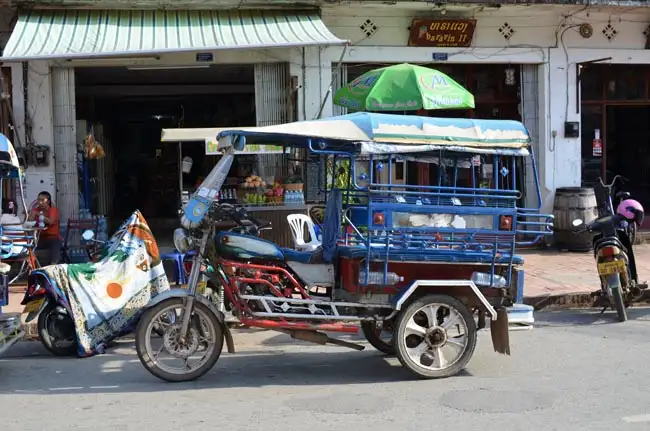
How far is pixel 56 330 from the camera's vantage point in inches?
268

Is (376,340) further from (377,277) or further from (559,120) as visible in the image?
(559,120)

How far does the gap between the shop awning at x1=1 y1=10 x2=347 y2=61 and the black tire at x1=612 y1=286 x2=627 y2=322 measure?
4.66 metres

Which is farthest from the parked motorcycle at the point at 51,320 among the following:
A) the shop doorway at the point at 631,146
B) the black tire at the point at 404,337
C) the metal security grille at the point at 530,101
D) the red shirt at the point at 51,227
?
the shop doorway at the point at 631,146

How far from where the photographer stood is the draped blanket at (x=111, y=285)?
6609 mm

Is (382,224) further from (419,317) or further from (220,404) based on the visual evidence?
(220,404)

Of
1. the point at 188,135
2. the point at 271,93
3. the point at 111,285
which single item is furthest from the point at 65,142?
the point at 111,285

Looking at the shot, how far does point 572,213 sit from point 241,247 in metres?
7.96

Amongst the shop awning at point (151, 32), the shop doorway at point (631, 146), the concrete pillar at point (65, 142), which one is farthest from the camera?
the shop doorway at point (631, 146)

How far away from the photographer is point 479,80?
→ 1303 centimetres

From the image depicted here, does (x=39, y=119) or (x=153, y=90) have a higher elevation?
(x=153, y=90)

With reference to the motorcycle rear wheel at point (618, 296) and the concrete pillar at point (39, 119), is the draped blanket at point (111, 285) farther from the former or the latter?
the concrete pillar at point (39, 119)

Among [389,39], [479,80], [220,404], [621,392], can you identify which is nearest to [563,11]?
[479,80]

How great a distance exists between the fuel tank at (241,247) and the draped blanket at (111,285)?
1323 mm

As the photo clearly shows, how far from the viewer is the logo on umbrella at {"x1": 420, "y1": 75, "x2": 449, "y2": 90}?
9336 millimetres
